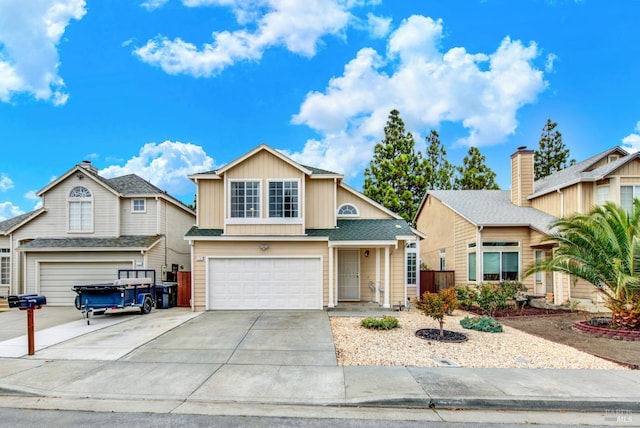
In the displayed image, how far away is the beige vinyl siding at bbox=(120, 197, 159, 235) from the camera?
17.3m

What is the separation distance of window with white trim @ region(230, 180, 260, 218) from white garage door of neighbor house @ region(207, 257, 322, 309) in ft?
6.55

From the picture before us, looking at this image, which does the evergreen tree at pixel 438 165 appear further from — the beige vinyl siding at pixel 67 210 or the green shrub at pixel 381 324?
the beige vinyl siding at pixel 67 210

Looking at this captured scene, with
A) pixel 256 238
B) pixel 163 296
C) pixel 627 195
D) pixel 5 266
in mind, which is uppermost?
pixel 627 195

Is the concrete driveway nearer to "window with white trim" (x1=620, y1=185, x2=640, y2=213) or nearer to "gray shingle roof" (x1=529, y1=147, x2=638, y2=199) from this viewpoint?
"gray shingle roof" (x1=529, y1=147, x2=638, y2=199)

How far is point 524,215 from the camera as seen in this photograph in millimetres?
16359

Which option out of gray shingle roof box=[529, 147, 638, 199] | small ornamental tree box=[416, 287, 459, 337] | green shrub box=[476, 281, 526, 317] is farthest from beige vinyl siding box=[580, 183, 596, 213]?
small ornamental tree box=[416, 287, 459, 337]

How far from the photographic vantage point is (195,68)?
61.1 feet

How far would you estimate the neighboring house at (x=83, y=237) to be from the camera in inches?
633

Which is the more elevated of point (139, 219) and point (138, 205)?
point (138, 205)

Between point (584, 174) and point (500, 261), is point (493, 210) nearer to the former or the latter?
point (500, 261)

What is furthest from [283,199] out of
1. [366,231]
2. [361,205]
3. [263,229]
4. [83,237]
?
[83,237]

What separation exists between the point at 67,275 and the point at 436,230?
61.1 feet

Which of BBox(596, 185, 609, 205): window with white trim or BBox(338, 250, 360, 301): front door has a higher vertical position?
BBox(596, 185, 609, 205): window with white trim

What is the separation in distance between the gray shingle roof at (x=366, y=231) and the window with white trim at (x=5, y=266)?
1490 cm
